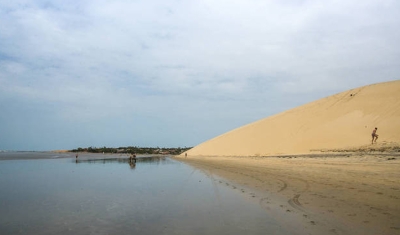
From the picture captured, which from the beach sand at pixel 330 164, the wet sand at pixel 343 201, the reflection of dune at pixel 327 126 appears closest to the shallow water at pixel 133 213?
the wet sand at pixel 343 201

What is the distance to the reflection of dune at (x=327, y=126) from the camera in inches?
972

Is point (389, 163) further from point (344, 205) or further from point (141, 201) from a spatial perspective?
point (141, 201)

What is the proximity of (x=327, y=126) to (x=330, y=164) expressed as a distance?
16.6 meters

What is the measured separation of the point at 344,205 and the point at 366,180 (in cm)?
392

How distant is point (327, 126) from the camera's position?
101ft

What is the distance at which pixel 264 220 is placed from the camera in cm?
581

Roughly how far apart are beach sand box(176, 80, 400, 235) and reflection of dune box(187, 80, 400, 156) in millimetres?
69

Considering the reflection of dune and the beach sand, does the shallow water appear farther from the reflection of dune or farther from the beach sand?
the reflection of dune

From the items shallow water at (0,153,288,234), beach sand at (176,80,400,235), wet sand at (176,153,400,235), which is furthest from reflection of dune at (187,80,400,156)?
shallow water at (0,153,288,234)

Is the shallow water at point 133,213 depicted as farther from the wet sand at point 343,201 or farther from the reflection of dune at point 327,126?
the reflection of dune at point 327,126

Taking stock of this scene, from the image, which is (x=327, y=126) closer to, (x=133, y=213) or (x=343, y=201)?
(x=343, y=201)

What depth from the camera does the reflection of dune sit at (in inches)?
972

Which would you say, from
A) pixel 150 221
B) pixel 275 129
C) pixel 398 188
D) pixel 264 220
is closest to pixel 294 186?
pixel 398 188

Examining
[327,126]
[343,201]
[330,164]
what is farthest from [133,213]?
[327,126]
